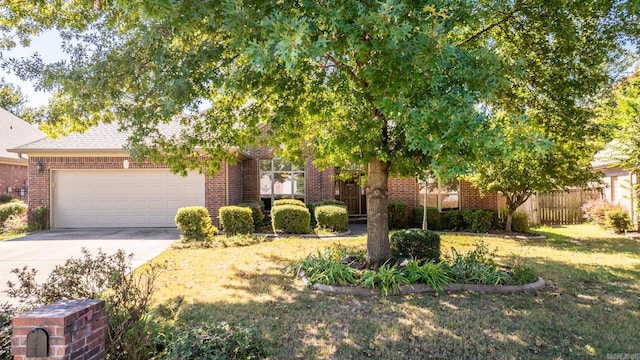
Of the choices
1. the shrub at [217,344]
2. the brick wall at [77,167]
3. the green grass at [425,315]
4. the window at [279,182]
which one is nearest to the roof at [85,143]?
the brick wall at [77,167]

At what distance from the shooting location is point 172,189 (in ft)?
47.0

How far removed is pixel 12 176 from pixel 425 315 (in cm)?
2121

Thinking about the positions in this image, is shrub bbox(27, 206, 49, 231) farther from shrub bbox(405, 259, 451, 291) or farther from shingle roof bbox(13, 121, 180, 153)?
shrub bbox(405, 259, 451, 291)

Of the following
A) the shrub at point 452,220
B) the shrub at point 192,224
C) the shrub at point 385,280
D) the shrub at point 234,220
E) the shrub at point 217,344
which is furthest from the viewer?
the shrub at point 452,220

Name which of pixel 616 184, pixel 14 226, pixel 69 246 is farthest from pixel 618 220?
pixel 14 226

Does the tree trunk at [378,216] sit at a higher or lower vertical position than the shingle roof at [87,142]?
lower

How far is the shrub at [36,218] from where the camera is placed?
13609mm

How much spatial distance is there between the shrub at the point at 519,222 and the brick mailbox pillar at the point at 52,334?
14161 mm

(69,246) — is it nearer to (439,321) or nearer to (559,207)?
(439,321)

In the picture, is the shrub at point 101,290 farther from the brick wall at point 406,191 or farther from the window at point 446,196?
the window at point 446,196

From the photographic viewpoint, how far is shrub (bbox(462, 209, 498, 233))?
46.1 feet

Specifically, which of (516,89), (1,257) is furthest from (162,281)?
(516,89)

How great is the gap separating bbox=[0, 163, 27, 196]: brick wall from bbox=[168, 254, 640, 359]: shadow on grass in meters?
17.3

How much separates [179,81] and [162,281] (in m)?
3.81
